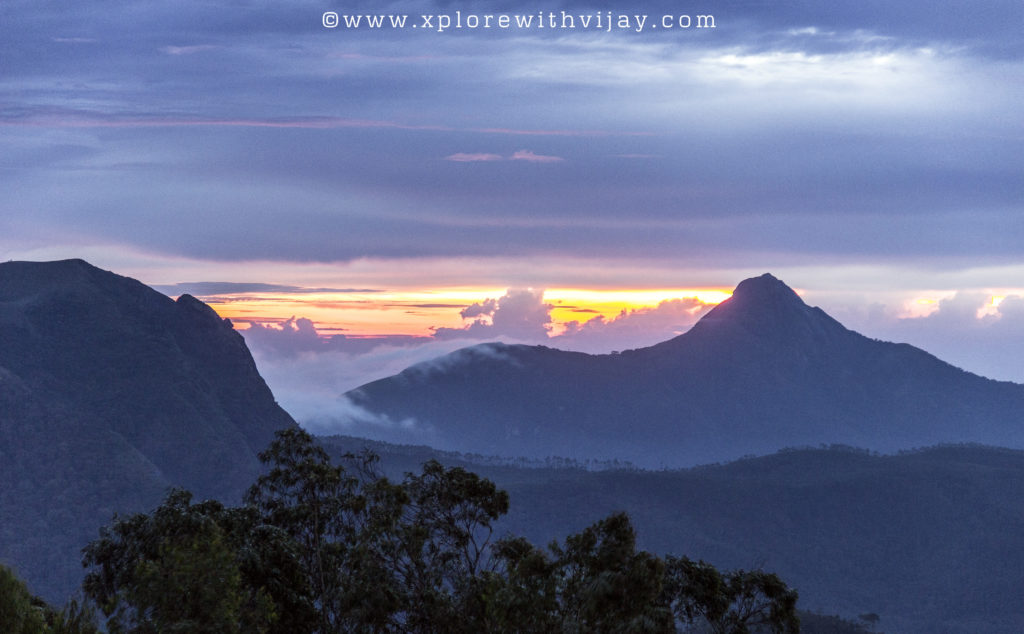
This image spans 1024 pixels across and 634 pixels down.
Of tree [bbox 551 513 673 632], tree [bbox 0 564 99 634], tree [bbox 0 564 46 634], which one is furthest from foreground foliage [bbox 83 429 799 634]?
tree [bbox 0 564 46 634]

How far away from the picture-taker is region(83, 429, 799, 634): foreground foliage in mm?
46375

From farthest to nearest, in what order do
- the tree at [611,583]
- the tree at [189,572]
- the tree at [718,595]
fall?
1. the tree at [718,595]
2. the tree at [611,583]
3. the tree at [189,572]

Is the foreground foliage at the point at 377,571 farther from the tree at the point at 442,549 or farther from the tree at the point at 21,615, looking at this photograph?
the tree at the point at 21,615

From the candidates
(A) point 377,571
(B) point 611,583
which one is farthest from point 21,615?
(B) point 611,583

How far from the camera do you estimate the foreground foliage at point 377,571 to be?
46.4 meters

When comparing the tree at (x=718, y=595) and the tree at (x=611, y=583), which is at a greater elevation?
the tree at (x=611, y=583)

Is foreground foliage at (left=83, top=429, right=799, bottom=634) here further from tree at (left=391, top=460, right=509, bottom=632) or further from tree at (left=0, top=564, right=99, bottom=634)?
tree at (left=0, top=564, right=99, bottom=634)

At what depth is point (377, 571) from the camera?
185 ft

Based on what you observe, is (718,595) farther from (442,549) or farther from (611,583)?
(442,549)

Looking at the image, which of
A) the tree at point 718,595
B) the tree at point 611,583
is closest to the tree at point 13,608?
the tree at point 611,583

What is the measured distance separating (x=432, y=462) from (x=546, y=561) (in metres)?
13.5

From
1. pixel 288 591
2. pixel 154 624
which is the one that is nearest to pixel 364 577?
pixel 288 591

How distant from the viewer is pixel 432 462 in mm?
63688

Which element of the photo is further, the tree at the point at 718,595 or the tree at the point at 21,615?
the tree at the point at 718,595
